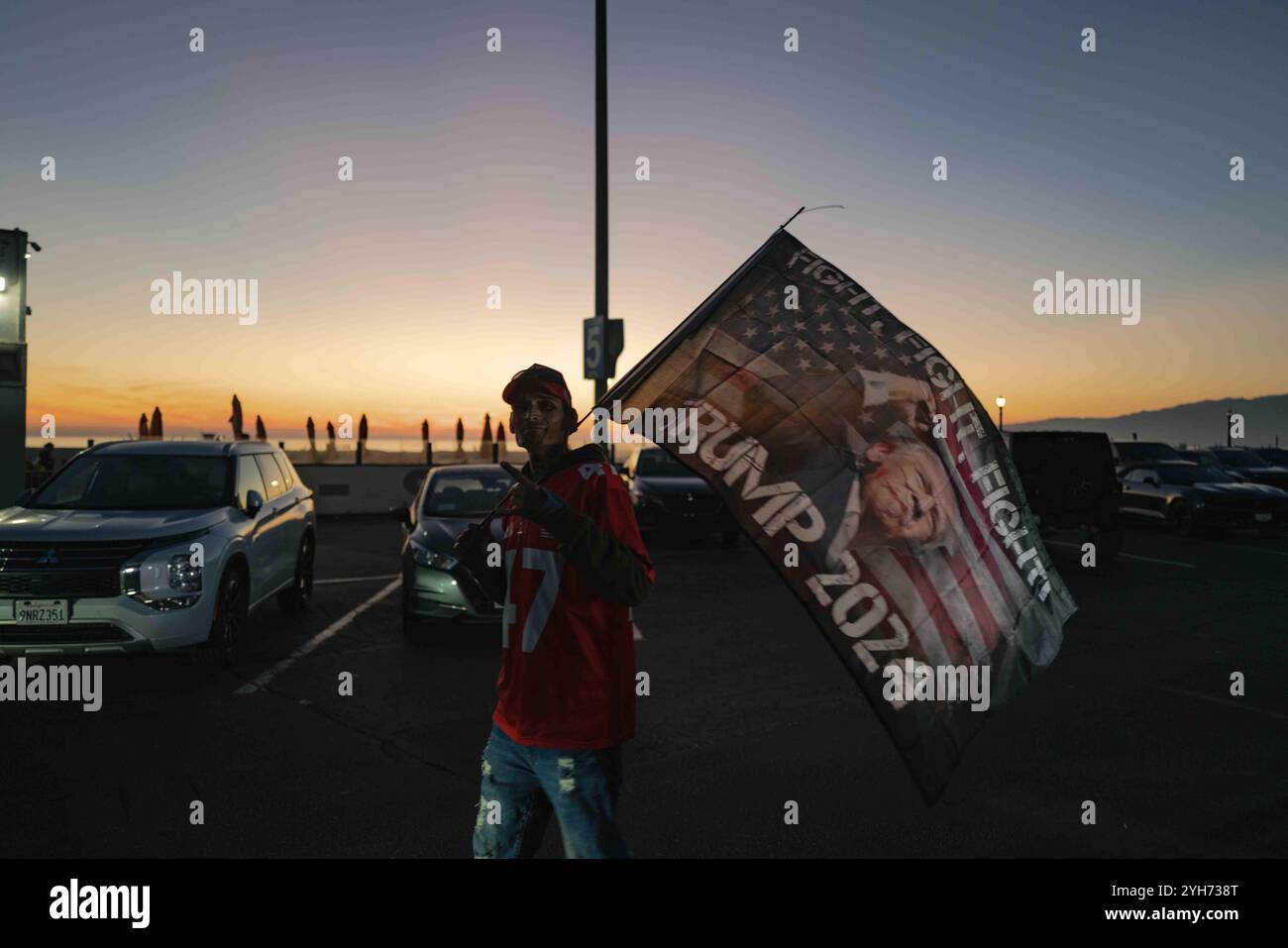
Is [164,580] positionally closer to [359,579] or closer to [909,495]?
[359,579]

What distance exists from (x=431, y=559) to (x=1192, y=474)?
60.3 feet

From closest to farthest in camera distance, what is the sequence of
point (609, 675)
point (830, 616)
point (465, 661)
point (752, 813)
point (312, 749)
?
1. point (830, 616)
2. point (609, 675)
3. point (752, 813)
4. point (312, 749)
5. point (465, 661)

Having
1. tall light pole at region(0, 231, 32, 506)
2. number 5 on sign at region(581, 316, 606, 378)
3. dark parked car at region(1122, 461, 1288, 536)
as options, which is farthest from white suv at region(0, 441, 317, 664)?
dark parked car at region(1122, 461, 1288, 536)

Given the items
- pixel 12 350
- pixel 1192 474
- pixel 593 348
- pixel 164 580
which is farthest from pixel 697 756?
pixel 1192 474

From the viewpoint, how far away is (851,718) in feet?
19.4

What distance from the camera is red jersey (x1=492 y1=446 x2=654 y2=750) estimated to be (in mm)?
2420

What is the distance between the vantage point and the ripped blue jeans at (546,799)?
2412mm

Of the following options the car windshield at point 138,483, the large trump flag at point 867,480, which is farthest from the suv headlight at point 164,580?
the large trump flag at point 867,480

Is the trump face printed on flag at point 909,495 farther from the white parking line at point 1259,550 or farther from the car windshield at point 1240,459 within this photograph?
the car windshield at point 1240,459

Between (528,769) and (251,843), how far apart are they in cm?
214

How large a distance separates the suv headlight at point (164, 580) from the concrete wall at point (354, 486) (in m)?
16.6

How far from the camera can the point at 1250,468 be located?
25422 mm

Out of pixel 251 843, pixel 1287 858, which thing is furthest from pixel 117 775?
pixel 1287 858
